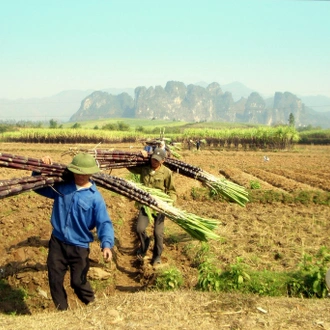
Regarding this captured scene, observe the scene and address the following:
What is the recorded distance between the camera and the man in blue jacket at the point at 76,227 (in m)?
4.39

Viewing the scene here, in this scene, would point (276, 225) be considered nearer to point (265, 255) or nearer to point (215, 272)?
point (265, 255)

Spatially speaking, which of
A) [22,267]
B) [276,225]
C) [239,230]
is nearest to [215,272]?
[22,267]

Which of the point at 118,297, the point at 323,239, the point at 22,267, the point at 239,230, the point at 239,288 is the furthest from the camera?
the point at 239,230

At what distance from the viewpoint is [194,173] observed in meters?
6.95

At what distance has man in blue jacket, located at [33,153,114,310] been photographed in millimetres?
4387

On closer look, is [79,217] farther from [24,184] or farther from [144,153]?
Answer: [144,153]

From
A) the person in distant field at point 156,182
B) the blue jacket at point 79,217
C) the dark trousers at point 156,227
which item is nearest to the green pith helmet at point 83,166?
the blue jacket at point 79,217

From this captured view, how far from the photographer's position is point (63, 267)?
14.8 feet

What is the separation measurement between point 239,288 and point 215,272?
0.36 m

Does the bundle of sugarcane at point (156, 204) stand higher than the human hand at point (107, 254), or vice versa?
the bundle of sugarcane at point (156, 204)

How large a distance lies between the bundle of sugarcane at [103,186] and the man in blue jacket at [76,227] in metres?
0.22

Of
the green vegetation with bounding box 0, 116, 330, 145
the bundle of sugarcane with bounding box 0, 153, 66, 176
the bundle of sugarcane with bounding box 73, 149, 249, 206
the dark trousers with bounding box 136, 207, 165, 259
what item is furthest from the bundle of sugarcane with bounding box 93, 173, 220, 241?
the green vegetation with bounding box 0, 116, 330, 145

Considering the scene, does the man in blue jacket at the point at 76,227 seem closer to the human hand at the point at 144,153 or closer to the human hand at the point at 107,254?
the human hand at the point at 107,254

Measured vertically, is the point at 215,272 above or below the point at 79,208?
below
